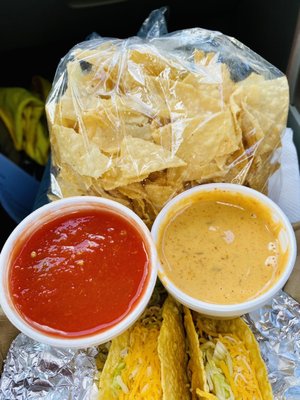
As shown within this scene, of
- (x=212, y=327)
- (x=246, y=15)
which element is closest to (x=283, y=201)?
(x=212, y=327)

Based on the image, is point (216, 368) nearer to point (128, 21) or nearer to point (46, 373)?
point (46, 373)

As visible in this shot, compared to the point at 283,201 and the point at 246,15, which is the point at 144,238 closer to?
the point at 283,201

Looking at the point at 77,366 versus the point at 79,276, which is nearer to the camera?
the point at 79,276

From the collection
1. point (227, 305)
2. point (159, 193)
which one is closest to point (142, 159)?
point (159, 193)

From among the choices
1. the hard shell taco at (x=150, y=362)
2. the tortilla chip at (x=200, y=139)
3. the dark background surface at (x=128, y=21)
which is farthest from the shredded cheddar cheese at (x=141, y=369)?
the dark background surface at (x=128, y=21)

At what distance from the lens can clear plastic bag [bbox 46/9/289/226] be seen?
1233mm

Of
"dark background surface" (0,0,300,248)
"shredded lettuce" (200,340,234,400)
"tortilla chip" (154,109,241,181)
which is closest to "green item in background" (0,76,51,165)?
"dark background surface" (0,0,300,248)

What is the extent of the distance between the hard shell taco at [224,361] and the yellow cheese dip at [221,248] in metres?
0.12

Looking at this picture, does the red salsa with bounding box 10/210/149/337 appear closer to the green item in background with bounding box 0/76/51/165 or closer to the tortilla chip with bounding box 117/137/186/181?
the tortilla chip with bounding box 117/137/186/181

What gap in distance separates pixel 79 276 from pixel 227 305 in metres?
0.31

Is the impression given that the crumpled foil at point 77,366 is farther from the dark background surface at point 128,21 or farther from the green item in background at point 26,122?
the green item in background at point 26,122

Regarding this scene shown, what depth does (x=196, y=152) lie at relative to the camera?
1241 mm

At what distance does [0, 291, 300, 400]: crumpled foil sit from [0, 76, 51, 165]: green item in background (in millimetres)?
880

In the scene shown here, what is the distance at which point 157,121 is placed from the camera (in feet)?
4.18
